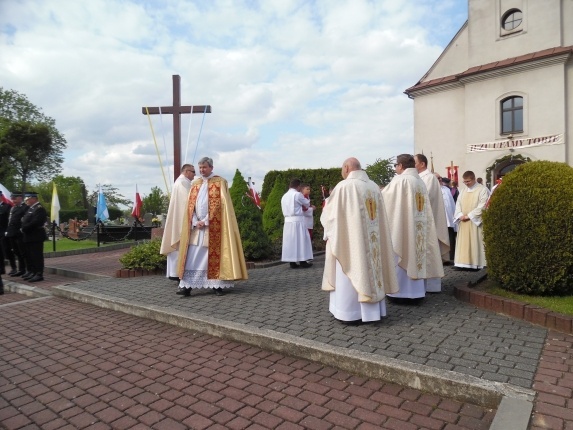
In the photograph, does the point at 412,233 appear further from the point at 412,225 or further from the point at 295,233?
the point at 295,233

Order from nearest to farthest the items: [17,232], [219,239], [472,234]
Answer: [219,239] < [472,234] < [17,232]

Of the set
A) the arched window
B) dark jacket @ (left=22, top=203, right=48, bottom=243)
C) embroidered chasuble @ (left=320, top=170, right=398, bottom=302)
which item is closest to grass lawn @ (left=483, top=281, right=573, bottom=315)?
embroidered chasuble @ (left=320, top=170, right=398, bottom=302)

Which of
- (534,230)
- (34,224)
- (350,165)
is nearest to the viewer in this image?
(350,165)

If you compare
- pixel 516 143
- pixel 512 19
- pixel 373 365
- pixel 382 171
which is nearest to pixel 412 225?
pixel 373 365

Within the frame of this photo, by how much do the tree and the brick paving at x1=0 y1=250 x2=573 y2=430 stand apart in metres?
43.0

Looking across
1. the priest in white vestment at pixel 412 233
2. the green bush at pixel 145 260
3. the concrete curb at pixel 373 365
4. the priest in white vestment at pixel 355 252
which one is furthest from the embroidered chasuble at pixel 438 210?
the green bush at pixel 145 260

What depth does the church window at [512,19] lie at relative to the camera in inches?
875

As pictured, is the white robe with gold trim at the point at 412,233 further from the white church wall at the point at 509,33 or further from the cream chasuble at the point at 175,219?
the white church wall at the point at 509,33

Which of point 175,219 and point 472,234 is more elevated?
point 175,219

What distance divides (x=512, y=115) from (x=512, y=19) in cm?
489

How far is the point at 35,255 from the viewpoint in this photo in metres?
9.55

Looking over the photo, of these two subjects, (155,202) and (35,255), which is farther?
(155,202)

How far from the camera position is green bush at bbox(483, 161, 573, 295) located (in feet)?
17.7

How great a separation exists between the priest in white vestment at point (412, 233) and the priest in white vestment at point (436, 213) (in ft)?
2.14
